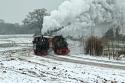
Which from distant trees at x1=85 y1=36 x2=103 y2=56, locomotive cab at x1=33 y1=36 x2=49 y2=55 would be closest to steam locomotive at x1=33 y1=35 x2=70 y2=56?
locomotive cab at x1=33 y1=36 x2=49 y2=55

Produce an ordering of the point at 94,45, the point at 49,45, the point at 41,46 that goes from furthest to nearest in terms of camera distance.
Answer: the point at 49,45 → the point at 41,46 → the point at 94,45

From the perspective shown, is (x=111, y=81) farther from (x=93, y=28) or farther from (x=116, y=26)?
(x=116, y=26)

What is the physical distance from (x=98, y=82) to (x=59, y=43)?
81.8ft

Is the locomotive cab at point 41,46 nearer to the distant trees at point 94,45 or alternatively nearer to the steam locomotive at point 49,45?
the steam locomotive at point 49,45

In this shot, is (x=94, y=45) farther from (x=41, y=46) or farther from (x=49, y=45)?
(x=41, y=46)

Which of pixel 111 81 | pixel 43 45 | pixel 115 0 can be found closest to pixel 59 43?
pixel 43 45

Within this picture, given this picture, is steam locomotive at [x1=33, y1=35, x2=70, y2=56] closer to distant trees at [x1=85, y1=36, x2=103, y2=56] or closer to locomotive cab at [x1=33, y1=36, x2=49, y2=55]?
locomotive cab at [x1=33, y1=36, x2=49, y2=55]

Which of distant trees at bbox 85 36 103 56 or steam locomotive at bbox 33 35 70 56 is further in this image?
steam locomotive at bbox 33 35 70 56

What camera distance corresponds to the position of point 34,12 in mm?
131625

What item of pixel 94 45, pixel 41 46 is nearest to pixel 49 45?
pixel 41 46

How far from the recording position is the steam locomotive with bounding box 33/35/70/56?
138ft

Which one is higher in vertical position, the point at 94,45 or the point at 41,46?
the point at 94,45

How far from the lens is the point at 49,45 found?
145 feet

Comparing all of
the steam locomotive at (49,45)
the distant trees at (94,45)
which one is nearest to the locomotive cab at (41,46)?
the steam locomotive at (49,45)
